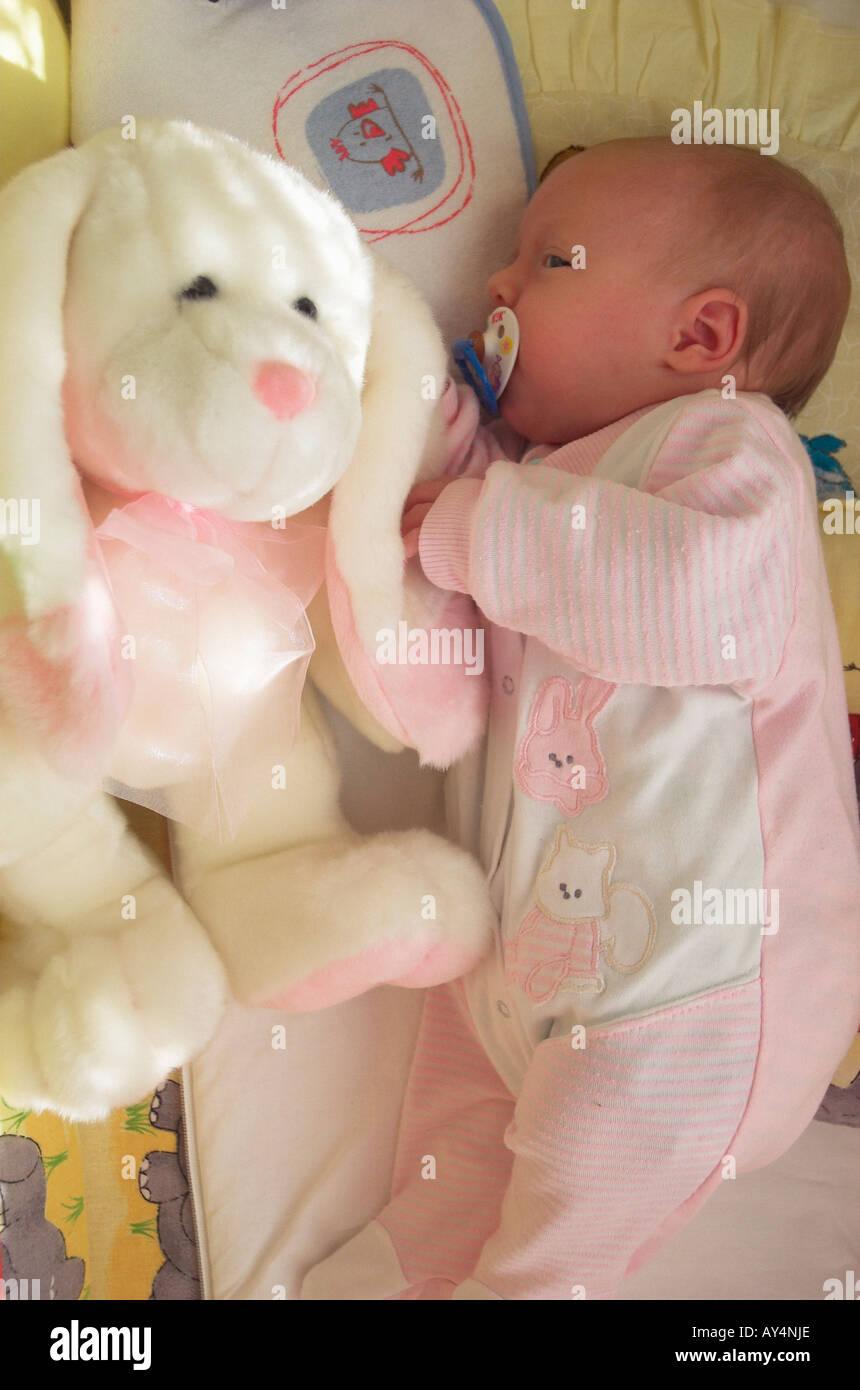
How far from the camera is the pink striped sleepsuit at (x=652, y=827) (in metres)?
1.06

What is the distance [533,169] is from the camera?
138 centimetres

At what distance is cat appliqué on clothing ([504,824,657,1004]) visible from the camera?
3.63ft

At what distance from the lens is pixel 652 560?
1042 mm

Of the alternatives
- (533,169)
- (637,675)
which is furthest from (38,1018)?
(533,169)

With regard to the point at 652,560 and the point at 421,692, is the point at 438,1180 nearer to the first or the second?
the point at 421,692

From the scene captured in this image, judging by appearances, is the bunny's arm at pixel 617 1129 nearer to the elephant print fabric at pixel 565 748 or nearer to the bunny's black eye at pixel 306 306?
the elephant print fabric at pixel 565 748

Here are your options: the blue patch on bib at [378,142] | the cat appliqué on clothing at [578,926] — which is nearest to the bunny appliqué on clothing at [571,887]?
the cat appliqué on clothing at [578,926]

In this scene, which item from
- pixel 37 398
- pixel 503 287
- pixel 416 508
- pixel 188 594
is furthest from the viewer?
pixel 503 287

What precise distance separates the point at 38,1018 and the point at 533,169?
115 cm

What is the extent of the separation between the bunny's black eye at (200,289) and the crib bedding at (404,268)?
1.46 feet

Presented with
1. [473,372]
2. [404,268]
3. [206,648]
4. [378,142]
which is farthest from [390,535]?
[378,142]

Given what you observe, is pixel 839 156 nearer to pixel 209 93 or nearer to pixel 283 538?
pixel 209 93

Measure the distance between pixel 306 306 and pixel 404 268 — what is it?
45 centimetres


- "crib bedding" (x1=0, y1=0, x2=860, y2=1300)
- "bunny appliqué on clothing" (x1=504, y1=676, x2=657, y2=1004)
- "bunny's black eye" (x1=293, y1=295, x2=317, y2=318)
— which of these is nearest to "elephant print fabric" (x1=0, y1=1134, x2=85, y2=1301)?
"crib bedding" (x1=0, y1=0, x2=860, y2=1300)
